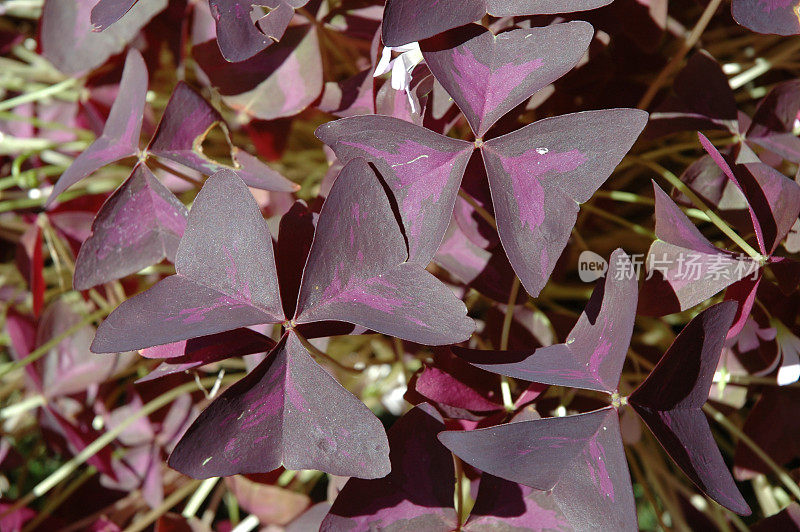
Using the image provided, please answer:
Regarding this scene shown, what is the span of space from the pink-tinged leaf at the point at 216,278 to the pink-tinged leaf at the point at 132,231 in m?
0.09

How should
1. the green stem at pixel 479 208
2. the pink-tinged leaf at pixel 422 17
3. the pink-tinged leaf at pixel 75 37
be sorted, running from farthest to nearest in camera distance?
the pink-tinged leaf at pixel 75 37
the green stem at pixel 479 208
the pink-tinged leaf at pixel 422 17

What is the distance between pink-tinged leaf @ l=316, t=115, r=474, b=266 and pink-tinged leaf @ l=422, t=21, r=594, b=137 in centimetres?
3

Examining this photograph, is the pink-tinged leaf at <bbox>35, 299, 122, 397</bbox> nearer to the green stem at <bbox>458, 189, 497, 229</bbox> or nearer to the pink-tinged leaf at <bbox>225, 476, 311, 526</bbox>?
the pink-tinged leaf at <bbox>225, 476, 311, 526</bbox>

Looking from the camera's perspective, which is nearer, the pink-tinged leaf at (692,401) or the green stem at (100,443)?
the pink-tinged leaf at (692,401)

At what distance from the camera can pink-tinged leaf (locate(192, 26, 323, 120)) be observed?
54cm

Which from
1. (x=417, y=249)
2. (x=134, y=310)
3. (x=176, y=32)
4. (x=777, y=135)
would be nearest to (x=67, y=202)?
(x=176, y=32)

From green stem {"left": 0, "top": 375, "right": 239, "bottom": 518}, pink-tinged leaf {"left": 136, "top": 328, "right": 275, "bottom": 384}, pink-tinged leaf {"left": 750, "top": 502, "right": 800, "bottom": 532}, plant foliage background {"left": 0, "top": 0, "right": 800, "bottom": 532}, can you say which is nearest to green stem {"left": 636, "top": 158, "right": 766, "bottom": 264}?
plant foliage background {"left": 0, "top": 0, "right": 800, "bottom": 532}

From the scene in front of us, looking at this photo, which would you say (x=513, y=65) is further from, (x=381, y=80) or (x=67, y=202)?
(x=67, y=202)

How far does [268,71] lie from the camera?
1.79 ft

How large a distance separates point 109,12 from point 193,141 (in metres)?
0.11

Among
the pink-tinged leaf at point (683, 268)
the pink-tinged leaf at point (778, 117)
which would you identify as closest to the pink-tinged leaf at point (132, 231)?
the pink-tinged leaf at point (683, 268)

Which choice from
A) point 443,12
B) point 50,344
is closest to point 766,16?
point 443,12

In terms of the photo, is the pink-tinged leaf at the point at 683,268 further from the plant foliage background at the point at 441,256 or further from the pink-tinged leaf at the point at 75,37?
the pink-tinged leaf at the point at 75,37

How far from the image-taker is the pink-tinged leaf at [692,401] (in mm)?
378
